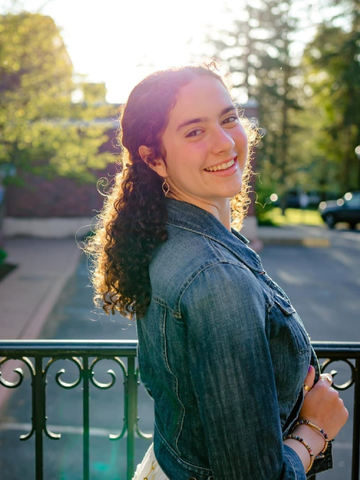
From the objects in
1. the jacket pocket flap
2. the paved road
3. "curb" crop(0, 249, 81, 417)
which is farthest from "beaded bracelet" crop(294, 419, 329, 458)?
"curb" crop(0, 249, 81, 417)

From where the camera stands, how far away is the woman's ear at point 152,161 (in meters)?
1.47

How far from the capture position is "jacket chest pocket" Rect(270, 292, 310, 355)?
1266mm

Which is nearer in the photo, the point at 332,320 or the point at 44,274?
the point at 332,320

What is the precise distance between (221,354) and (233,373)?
0.16 ft

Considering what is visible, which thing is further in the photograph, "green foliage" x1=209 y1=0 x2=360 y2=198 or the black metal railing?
"green foliage" x1=209 y1=0 x2=360 y2=198

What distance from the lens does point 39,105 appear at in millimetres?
11289

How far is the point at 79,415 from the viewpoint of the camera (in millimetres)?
4887

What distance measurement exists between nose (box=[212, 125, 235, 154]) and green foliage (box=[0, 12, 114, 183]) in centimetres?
1023

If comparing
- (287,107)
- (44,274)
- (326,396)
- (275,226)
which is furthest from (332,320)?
(287,107)

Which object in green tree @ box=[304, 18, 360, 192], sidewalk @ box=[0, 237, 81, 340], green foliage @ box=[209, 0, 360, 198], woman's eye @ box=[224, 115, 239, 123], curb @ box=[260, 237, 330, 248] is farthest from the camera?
green tree @ box=[304, 18, 360, 192]

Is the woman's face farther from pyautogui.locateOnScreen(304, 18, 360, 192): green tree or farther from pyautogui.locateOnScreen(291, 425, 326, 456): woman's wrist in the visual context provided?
pyautogui.locateOnScreen(304, 18, 360, 192): green tree

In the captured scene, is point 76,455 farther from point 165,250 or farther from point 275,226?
point 275,226

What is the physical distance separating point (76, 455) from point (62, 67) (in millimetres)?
9726

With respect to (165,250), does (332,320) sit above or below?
below
